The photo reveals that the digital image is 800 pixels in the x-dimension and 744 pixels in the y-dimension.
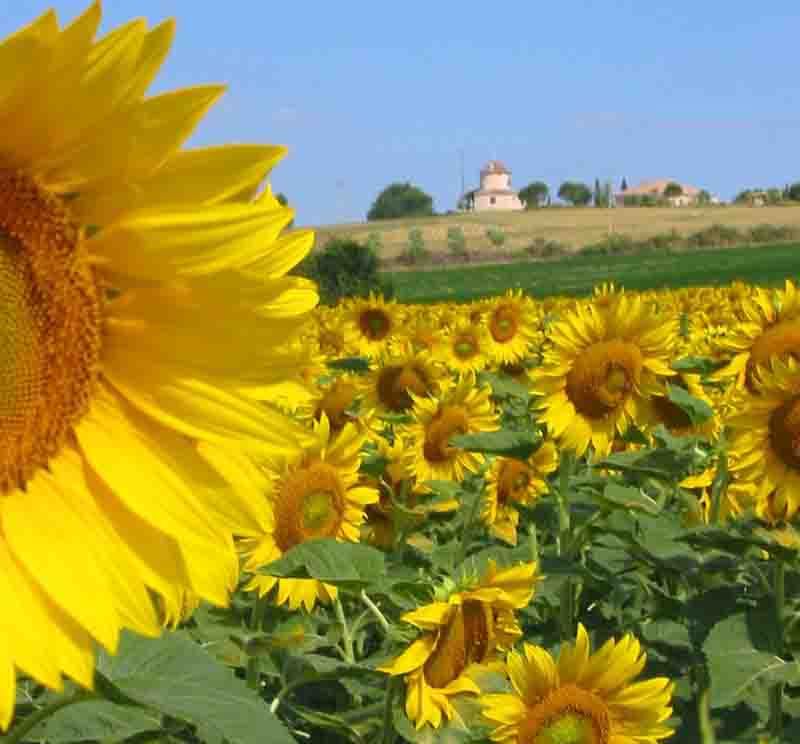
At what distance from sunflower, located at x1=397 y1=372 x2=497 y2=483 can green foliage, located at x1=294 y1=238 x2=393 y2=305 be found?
71.1 ft

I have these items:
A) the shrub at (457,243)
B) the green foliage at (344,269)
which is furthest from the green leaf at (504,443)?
the shrub at (457,243)

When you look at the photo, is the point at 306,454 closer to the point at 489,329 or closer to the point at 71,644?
the point at 71,644

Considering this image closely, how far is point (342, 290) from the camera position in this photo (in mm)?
26422

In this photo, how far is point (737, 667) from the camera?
8.60 ft

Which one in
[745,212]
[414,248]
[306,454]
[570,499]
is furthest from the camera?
[745,212]

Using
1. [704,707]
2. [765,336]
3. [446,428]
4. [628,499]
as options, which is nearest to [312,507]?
[628,499]

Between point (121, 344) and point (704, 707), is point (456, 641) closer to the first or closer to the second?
point (704, 707)

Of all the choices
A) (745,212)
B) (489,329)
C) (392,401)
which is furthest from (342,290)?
(745,212)

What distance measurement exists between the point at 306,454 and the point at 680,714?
1057 millimetres

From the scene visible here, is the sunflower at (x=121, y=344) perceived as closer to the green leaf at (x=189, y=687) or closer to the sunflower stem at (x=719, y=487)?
the green leaf at (x=189, y=687)

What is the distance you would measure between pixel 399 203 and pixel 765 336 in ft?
309

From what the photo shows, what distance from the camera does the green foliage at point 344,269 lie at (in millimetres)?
27641

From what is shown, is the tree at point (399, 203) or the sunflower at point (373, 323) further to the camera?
the tree at point (399, 203)

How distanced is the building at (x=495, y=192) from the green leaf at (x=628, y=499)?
110035 mm
